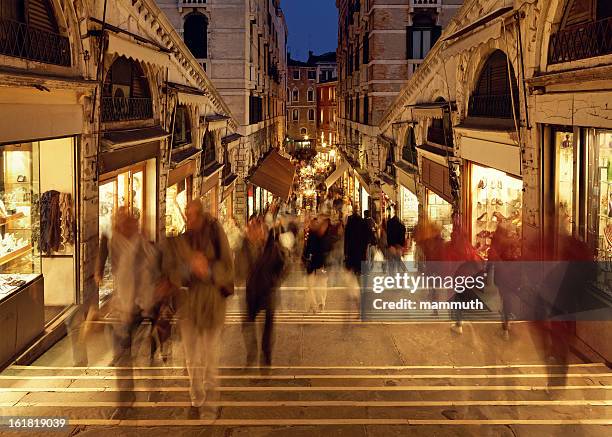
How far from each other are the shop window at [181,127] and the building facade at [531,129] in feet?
23.5

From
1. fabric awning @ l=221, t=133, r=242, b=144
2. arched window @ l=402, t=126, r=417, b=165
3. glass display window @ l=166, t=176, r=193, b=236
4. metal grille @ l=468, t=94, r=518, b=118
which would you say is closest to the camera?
metal grille @ l=468, t=94, r=518, b=118

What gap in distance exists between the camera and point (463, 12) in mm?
15211

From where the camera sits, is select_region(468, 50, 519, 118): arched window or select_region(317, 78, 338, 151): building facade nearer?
select_region(468, 50, 519, 118): arched window

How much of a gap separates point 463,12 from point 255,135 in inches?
827

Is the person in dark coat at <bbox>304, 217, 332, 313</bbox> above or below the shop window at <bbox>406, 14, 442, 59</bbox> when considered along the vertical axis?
below

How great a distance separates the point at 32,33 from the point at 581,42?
7932 mm

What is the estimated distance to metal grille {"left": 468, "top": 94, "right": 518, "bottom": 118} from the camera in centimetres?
1275

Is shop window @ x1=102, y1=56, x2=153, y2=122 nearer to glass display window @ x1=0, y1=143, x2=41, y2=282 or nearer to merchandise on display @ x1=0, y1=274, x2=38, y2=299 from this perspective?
glass display window @ x1=0, y1=143, x2=41, y2=282

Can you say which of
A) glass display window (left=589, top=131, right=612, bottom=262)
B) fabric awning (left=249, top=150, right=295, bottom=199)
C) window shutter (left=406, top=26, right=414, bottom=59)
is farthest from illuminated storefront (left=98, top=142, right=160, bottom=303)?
window shutter (left=406, top=26, right=414, bottom=59)

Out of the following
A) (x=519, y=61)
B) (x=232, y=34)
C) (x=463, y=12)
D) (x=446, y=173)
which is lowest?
(x=446, y=173)

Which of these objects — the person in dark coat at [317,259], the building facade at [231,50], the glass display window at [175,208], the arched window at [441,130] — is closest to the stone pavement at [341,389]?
the person in dark coat at [317,259]

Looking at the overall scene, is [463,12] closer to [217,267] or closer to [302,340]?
[302,340]

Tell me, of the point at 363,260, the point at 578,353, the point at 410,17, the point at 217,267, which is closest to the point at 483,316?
the point at 578,353

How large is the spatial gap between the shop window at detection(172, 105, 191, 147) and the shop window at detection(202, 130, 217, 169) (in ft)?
4.98
